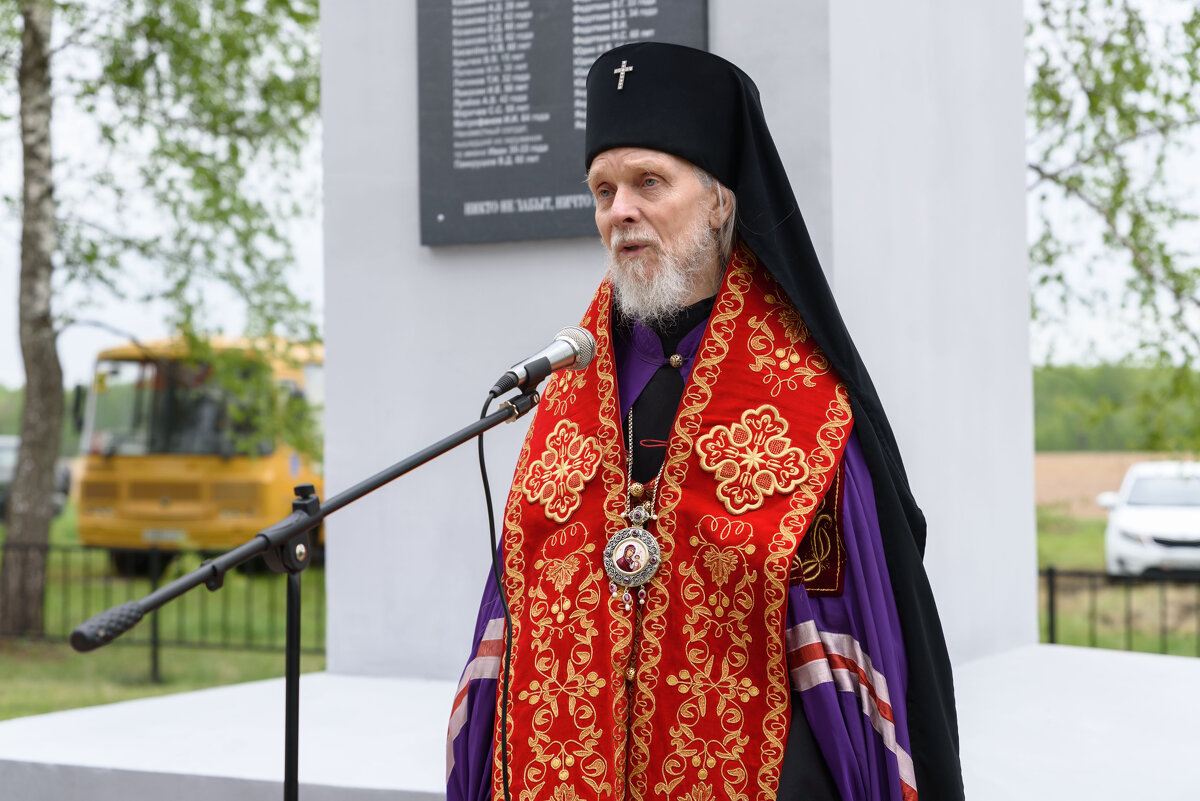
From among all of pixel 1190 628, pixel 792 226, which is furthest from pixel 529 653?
pixel 1190 628

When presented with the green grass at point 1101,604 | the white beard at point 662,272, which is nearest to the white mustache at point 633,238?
the white beard at point 662,272

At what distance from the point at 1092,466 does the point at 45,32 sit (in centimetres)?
1601

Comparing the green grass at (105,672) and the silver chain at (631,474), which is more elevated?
the silver chain at (631,474)

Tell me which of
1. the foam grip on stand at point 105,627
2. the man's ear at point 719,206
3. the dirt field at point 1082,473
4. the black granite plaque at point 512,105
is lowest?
the dirt field at point 1082,473

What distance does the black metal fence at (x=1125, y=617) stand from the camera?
32.2ft

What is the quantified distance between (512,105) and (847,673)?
2359 mm

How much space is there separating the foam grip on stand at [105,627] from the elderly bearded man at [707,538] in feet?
2.91

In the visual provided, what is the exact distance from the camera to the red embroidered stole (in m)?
2.16

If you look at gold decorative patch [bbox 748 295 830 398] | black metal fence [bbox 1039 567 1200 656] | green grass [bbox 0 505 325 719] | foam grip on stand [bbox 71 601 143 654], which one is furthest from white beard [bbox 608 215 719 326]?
black metal fence [bbox 1039 567 1200 656]

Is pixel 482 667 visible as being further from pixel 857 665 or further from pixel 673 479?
pixel 857 665

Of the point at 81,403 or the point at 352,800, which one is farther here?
the point at 81,403

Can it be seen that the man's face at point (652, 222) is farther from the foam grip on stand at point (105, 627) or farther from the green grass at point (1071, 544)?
the green grass at point (1071, 544)

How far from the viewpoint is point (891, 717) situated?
6.88 feet

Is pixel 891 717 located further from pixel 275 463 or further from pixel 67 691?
pixel 275 463
